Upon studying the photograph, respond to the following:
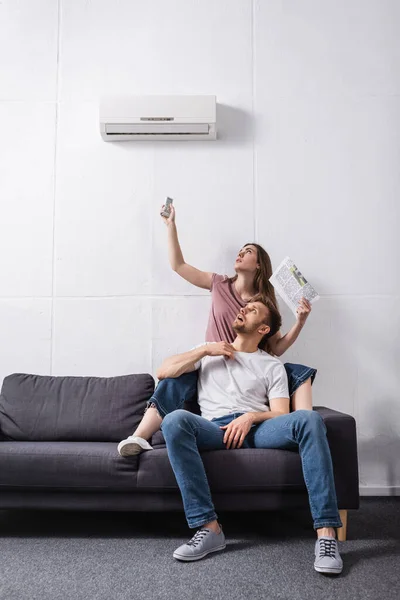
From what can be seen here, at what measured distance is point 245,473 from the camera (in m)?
2.33

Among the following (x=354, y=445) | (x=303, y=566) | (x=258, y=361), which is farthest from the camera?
(x=258, y=361)

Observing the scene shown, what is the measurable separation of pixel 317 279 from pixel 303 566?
5.97 ft

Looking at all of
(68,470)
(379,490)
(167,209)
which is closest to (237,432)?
(68,470)

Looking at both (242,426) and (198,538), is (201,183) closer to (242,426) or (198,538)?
(242,426)

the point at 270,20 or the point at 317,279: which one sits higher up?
the point at 270,20

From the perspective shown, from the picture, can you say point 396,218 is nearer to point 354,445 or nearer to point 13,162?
point 354,445

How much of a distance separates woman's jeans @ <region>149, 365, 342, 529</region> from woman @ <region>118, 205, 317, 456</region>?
1.10ft

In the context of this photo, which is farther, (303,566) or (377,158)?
(377,158)

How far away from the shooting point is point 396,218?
347 cm

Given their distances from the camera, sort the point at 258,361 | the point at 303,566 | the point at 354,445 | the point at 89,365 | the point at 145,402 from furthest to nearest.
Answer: the point at 89,365
the point at 145,402
the point at 258,361
the point at 354,445
the point at 303,566

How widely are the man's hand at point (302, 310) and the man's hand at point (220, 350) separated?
0.61m

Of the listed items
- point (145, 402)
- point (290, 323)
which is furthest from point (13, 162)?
point (290, 323)

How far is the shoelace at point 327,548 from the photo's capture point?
2006 millimetres

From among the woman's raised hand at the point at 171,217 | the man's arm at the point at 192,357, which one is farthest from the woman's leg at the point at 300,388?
the woman's raised hand at the point at 171,217
